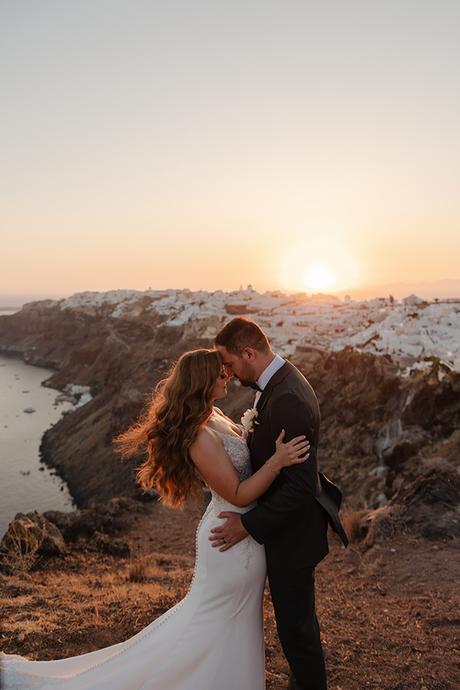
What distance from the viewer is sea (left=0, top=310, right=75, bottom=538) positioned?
28.6 metres

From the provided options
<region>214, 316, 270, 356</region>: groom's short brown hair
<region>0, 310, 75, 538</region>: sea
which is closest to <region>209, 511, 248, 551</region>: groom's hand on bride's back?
<region>214, 316, 270, 356</region>: groom's short brown hair

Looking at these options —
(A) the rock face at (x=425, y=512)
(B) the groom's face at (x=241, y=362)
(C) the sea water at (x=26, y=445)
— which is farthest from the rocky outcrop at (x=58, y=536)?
(C) the sea water at (x=26, y=445)

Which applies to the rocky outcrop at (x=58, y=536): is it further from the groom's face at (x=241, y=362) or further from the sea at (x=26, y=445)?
the sea at (x=26, y=445)

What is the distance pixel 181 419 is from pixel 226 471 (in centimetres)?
38

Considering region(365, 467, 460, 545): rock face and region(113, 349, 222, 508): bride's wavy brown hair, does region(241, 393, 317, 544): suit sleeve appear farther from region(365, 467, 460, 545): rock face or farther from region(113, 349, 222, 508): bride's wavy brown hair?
region(365, 467, 460, 545): rock face

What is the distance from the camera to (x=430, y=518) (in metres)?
7.89

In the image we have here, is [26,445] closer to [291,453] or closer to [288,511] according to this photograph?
[288,511]

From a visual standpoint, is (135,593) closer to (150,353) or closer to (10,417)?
(150,353)

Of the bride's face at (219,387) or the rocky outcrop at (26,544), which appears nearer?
the bride's face at (219,387)

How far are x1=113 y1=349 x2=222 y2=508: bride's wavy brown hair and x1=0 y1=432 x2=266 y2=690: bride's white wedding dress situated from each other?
0.80 feet

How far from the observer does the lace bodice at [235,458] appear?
3.08 metres

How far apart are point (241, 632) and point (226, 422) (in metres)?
1.24

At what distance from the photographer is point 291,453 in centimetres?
276

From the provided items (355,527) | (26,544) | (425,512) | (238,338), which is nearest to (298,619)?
(238,338)
